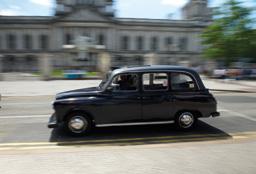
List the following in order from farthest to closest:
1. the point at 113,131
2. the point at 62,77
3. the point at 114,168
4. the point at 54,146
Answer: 1. the point at 62,77
2. the point at 113,131
3. the point at 54,146
4. the point at 114,168

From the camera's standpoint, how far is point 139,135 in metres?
9.62

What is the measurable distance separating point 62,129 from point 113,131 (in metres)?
1.40

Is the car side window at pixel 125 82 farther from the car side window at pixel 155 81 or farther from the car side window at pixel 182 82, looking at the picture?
the car side window at pixel 182 82

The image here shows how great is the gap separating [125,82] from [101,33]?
8707cm

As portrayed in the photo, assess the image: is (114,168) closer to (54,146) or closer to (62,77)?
(54,146)

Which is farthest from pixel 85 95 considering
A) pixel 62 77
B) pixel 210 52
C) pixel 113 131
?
pixel 210 52

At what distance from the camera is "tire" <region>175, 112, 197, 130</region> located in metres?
10.0

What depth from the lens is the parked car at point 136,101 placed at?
9469 millimetres

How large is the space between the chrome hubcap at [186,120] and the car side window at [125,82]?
59.1 inches

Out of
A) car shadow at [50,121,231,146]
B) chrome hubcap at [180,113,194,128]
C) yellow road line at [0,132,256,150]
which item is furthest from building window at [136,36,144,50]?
yellow road line at [0,132,256,150]

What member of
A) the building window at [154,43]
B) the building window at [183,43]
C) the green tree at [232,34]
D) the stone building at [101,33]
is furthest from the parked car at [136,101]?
the building window at [183,43]

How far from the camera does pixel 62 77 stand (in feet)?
114

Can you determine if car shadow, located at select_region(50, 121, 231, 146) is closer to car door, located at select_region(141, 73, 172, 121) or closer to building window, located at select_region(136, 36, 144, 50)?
car door, located at select_region(141, 73, 172, 121)

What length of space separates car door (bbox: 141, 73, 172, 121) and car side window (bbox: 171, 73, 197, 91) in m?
0.19
